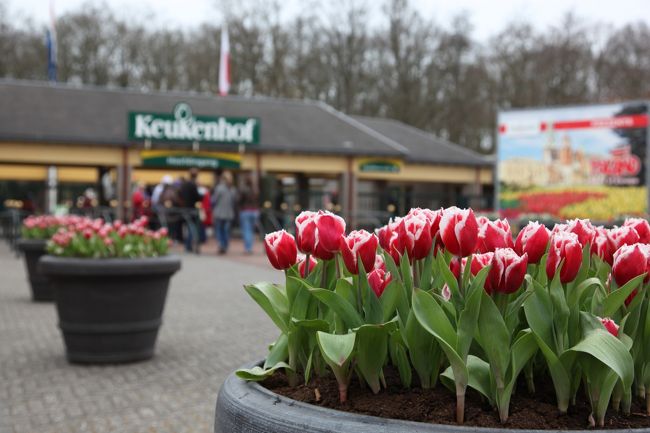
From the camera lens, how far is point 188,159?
1072 inches

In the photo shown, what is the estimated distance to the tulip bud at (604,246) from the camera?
2275mm

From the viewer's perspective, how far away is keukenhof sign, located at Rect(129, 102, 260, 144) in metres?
26.2

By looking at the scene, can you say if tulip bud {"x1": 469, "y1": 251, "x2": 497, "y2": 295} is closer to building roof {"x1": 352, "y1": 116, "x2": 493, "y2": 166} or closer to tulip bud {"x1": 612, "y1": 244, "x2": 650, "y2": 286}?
tulip bud {"x1": 612, "y1": 244, "x2": 650, "y2": 286}

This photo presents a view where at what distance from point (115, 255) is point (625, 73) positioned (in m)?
45.0

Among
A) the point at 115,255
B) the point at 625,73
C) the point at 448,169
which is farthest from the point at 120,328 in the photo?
the point at 625,73

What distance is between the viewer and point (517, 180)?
23.1 meters

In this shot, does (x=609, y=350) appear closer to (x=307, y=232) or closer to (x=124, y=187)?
(x=307, y=232)

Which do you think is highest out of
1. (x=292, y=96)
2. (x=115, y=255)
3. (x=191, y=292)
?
(x=292, y=96)

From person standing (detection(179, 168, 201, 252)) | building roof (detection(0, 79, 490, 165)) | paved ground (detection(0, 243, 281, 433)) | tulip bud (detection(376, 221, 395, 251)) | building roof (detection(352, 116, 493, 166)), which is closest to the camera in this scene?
tulip bud (detection(376, 221, 395, 251))

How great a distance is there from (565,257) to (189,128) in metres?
25.6

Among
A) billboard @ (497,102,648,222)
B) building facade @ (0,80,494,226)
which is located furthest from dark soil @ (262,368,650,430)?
building facade @ (0,80,494,226)

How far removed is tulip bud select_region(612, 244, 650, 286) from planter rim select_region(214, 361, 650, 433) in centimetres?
46

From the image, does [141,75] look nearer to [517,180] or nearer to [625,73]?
[625,73]

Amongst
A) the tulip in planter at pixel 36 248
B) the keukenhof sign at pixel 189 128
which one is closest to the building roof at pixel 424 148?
the keukenhof sign at pixel 189 128
